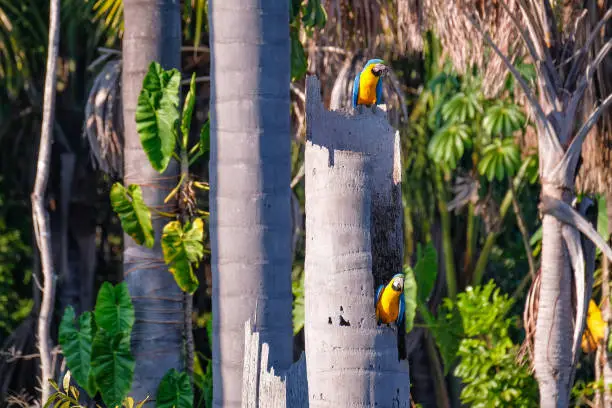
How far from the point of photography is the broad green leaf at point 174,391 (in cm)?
792

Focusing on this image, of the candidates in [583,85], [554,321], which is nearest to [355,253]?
[554,321]

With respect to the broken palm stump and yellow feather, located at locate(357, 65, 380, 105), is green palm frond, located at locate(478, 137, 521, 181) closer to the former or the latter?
yellow feather, located at locate(357, 65, 380, 105)

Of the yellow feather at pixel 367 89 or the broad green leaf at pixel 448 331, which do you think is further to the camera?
the broad green leaf at pixel 448 331

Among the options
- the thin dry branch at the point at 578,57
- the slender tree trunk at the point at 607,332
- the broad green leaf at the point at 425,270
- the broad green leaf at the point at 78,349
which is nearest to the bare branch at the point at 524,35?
the thin dry branch at the point at 578,57

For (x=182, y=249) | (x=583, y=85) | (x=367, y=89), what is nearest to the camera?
(x=367, y=89)

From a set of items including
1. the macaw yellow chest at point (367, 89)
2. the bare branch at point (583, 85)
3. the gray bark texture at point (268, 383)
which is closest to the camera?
the gray bark texture at point (268, 383)

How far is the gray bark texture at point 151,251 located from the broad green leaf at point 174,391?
7cm

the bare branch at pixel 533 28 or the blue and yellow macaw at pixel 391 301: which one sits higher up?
the bare branch at pixel 533 28

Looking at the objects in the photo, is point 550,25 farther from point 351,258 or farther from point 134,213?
point 351,258

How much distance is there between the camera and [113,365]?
8055 mm

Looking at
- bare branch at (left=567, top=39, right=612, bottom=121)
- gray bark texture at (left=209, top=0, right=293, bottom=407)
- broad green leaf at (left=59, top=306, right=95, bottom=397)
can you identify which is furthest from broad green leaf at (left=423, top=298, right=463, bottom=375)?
gray bark texture at (left=209, top=0, right=293, bottom=407)

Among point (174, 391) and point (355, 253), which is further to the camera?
point (174, 391)

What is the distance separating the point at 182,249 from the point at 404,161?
437 cm

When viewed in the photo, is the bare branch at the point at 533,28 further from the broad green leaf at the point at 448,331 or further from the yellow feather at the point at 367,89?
the yellow feather at the point at 367,89
